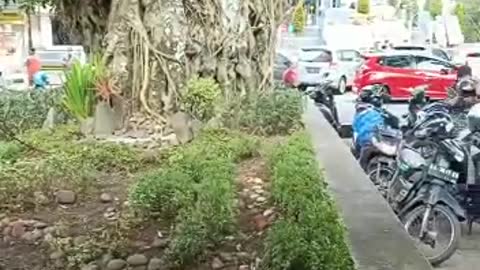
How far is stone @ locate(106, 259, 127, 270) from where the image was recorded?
4535 mm

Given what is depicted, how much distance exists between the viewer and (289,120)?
9.24m

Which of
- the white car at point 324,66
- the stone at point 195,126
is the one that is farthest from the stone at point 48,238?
the white car at point 324,66

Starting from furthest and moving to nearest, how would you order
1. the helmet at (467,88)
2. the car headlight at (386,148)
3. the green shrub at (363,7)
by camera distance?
the green shrub at (363,7)
the helmet at (467,88)
the car headlight at (386,148)

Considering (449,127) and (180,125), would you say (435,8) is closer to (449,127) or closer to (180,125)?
(180,125)

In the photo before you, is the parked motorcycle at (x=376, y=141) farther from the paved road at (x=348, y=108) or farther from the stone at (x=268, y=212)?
the paved road at (x=348, y=108)

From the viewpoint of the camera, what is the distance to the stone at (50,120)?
9294 millimetres

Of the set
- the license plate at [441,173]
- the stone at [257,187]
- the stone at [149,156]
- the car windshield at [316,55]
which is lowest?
the car windshield at [316,55]

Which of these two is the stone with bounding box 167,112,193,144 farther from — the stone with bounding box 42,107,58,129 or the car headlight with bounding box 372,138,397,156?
the car headlight with bounding box 372,138,397,156

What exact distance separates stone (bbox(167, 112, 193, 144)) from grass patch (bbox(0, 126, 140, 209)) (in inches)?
27.2

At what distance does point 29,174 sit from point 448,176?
3098 mm

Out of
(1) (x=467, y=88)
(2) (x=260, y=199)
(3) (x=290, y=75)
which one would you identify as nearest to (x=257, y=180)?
(2) (x=260, y=199)

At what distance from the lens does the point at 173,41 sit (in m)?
8.23

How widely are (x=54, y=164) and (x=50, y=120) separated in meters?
3.09

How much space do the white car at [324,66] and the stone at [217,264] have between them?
18.5 meters
